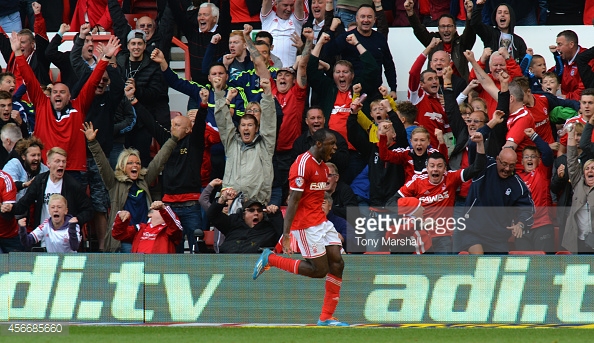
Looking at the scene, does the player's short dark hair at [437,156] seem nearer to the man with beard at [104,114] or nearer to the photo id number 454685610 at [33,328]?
the man with beard at [104,114]

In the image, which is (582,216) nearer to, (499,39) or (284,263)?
(284,263)

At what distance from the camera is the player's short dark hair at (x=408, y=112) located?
523 inches

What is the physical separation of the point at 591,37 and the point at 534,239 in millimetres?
5669

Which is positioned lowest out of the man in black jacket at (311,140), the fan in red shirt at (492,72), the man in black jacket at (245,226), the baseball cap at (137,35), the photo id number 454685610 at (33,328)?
the photo id number 454685610 at (33,328)

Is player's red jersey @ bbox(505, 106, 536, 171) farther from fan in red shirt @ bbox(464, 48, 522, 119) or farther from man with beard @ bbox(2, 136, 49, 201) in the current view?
man with beard @ bbox(2, 136, 49, 201)

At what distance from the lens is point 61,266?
11.4 m

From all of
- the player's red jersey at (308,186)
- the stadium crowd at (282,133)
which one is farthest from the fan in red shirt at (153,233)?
the player's red jersey at (308,186)

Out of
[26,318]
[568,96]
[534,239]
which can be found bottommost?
[26,318]

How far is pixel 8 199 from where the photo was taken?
12.7 metres

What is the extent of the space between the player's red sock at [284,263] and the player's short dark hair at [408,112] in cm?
337

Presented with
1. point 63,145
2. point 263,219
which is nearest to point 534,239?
point 263,219

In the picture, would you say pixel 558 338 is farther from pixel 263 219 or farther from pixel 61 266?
pixel 61 266

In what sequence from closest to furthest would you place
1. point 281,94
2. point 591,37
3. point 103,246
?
point 103,246 → point 281,94 → point 591,37

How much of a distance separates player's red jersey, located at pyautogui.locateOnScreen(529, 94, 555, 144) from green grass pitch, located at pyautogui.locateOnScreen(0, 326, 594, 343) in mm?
3627
